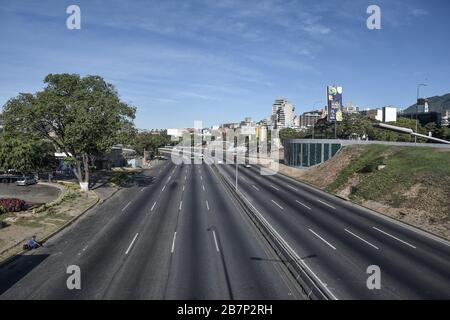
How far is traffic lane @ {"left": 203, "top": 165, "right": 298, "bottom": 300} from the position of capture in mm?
17391

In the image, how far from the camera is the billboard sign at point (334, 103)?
238 feet

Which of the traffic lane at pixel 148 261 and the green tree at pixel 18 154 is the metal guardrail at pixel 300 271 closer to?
the traffic lane at pixel 148 261

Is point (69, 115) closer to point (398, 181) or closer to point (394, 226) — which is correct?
point (394, 226)

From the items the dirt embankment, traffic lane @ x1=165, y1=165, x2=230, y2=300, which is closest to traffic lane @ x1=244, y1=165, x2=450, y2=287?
the dirt embankment


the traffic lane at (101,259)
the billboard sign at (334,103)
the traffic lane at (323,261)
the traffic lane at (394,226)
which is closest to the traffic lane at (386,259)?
the traffic lane at (323,261)

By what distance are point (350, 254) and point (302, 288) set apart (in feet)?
23.8

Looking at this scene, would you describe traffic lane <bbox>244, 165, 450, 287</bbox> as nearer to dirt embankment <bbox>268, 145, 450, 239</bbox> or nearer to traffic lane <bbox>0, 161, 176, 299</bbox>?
dirt embankment <bbox>268, 145, 450, 239</bbox>

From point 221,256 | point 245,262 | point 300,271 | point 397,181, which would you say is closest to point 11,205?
Answer: point 221,256

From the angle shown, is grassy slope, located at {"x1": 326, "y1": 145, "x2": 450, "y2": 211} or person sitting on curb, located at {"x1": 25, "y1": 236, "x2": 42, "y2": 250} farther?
grassy slope, located at {"x1": 326, "y1": 145, "x2": 450, "y2": 211}

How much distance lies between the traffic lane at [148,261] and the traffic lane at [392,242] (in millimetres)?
13882

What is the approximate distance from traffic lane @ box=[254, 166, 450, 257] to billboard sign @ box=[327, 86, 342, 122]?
2819 centimetres

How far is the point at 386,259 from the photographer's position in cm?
2278

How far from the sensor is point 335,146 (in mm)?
69000

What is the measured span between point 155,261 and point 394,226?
21.6 m
